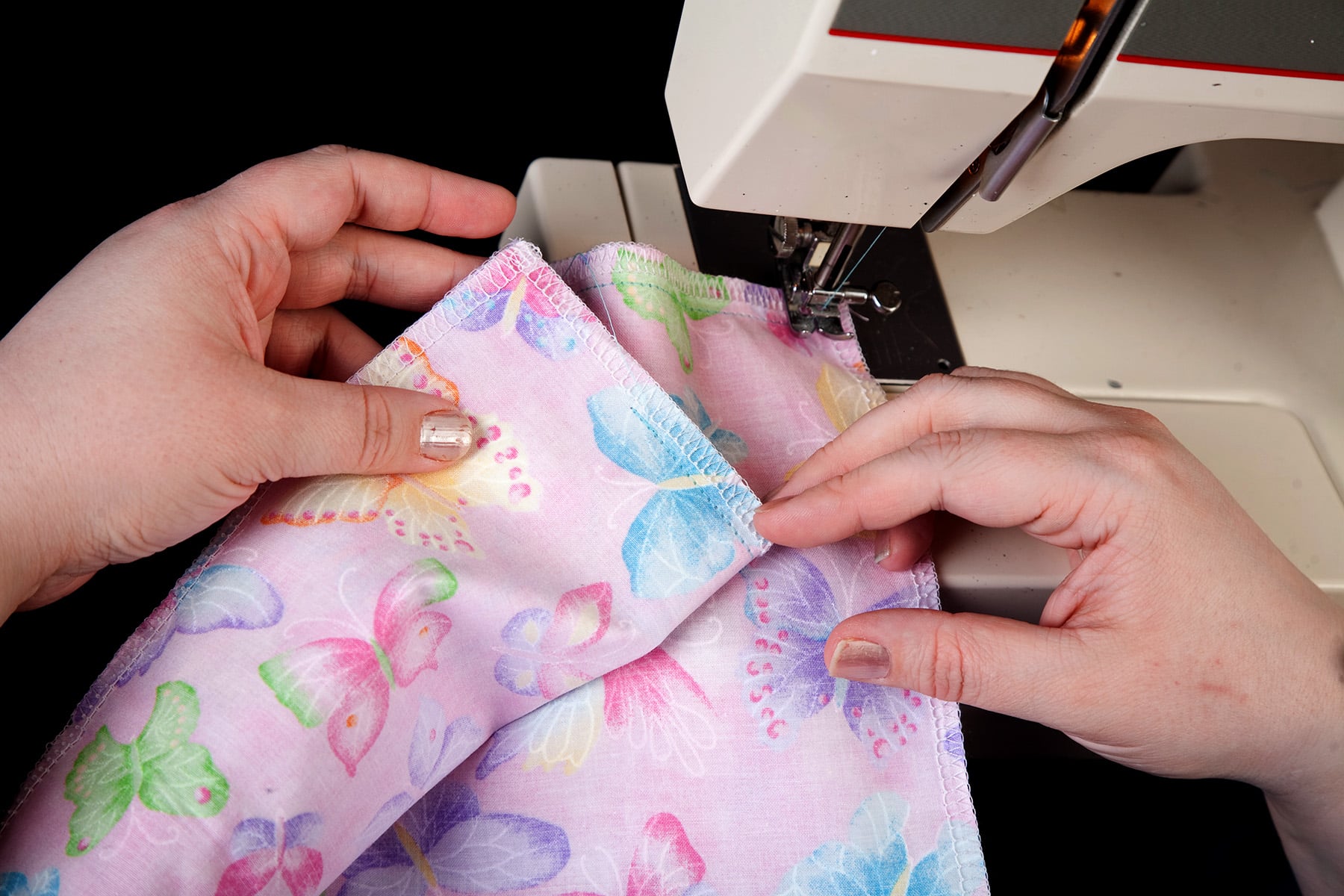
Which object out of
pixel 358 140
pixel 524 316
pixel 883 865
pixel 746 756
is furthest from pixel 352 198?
pixel 358 140

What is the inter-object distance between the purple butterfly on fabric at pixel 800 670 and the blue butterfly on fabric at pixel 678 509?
81mm

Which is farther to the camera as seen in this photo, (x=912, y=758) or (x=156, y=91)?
(x=156, y=91)

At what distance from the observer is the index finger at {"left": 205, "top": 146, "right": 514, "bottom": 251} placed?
90 cm

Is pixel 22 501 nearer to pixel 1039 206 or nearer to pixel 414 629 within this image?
pixel 414 629

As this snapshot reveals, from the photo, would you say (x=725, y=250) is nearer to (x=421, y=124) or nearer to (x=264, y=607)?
(x=264, y=607)

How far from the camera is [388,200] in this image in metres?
1.01

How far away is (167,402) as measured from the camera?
30.2 inches

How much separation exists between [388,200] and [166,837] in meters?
0.63

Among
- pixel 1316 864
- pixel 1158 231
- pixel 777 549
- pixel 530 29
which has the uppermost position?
pixel 530 29

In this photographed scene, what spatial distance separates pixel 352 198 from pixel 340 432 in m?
0.31

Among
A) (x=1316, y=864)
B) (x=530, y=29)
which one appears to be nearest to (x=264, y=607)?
(x=1316, y=864)

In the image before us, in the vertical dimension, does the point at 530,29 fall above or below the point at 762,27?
above

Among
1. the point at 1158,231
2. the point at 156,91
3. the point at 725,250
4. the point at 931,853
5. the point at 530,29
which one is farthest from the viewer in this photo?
the point at 530,29

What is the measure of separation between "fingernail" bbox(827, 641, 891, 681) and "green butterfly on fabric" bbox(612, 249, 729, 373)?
33cm
